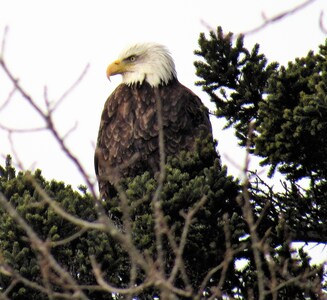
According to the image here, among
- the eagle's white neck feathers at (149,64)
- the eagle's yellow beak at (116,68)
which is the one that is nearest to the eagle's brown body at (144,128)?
the eagle's white neck feathers at (149,64)

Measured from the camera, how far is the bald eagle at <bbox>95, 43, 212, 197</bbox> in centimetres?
889

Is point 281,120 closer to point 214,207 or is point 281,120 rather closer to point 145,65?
point 214,207

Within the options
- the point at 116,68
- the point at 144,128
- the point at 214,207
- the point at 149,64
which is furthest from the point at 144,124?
the point at 214,207

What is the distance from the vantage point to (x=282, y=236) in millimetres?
7023

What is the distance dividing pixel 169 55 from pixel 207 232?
12.0 feet

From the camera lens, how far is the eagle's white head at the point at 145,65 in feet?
32.1

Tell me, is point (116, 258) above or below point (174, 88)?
below

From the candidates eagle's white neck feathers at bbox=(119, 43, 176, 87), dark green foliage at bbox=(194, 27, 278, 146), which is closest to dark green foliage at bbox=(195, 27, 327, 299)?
dark green foliage at bbox=(194, 27, 278, 146)

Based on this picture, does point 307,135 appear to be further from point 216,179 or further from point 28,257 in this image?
point 28,257

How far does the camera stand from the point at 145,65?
10.0 metres

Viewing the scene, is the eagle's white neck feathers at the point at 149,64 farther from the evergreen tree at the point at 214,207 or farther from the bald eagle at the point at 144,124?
the evergreen tree at the point at 214,207

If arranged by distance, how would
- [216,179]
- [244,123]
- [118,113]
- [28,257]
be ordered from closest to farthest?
[28,257], [216,179], [244,123], [118,113]

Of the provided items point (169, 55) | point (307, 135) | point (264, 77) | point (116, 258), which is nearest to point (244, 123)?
point (264, 77)

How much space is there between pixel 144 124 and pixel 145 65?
50.5 inches
